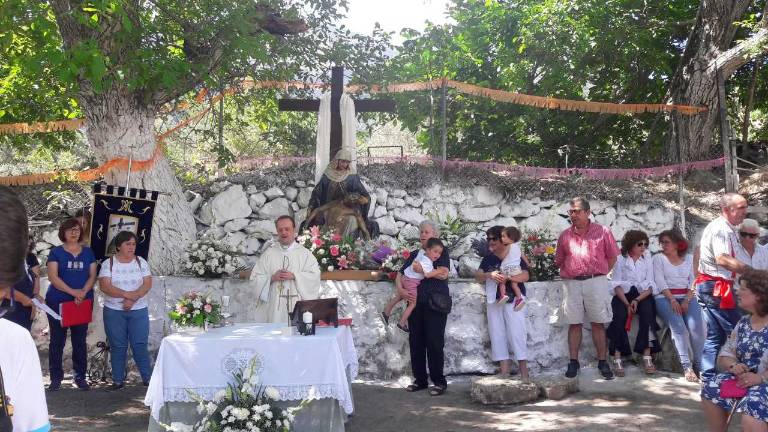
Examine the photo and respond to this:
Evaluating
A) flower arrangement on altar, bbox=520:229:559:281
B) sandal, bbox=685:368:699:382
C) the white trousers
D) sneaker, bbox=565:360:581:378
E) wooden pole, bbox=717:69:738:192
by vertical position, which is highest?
wooden pole, bbox=717:69:738:192

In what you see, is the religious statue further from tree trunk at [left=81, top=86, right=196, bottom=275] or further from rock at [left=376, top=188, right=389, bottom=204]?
rock at [left=376, top=188, right=389, bottom=204]

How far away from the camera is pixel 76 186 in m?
10.8

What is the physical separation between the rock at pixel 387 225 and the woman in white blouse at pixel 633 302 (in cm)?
405

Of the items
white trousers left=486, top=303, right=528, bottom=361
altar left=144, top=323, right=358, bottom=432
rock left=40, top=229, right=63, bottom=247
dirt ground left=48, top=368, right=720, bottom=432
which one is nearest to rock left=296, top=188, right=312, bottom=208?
rock left=40, top=229, right=63, bottom=247

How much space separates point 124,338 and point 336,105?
395 centimetres

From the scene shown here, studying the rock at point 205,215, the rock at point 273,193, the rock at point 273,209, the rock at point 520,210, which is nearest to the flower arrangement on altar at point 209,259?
the rock at point 205,215

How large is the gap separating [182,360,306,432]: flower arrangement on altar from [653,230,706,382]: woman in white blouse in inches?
167

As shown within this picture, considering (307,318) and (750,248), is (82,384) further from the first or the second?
(750,248)

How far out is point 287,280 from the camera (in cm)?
677

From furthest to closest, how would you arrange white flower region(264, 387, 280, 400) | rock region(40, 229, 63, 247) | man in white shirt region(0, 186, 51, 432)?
1. rock region(40, 229, 63, 247)
2. white flower region(264, 387, 280, 400)
3. man in white shirt region(0, 186, 51, 432)

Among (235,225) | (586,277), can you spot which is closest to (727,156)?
(586,277)

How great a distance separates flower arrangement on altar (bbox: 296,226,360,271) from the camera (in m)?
8.41

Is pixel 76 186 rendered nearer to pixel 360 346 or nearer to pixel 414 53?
pixel 360 346

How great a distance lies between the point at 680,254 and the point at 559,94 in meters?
6.38
